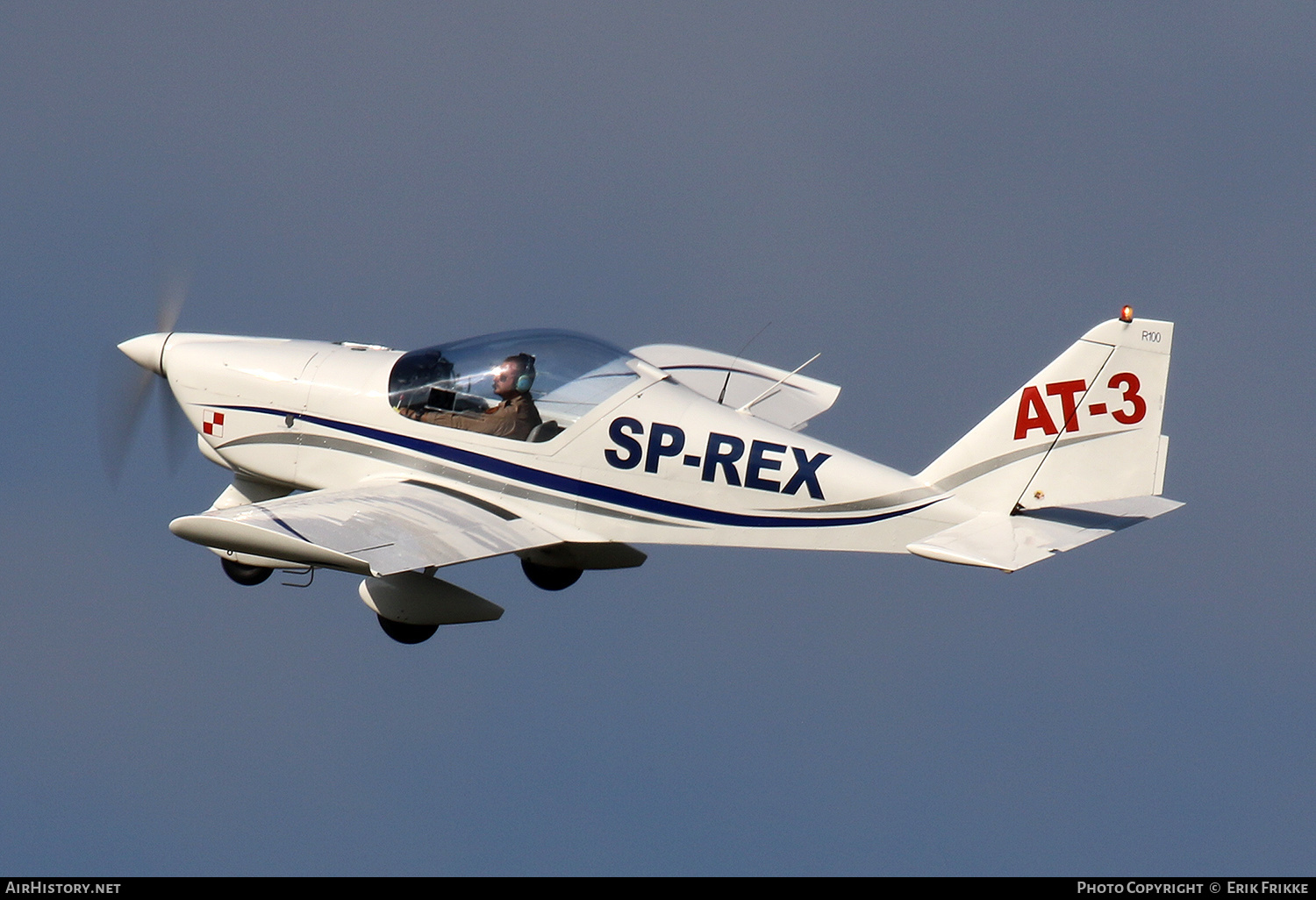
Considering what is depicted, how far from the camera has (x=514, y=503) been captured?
15.6m

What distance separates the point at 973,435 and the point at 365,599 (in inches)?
217

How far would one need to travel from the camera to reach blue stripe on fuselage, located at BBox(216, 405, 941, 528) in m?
14.9

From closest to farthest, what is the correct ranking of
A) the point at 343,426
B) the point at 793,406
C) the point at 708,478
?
1. the point at 708,478
2. the point at 343,426
3. the point at 793,406

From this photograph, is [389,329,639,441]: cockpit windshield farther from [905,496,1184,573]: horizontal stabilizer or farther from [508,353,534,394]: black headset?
[905,496,1184,573]: horizontal stabilizer

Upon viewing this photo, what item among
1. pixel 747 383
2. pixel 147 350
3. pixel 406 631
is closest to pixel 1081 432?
pixel 747 383

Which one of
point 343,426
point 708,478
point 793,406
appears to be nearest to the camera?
point 708,478

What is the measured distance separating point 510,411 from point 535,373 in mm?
408

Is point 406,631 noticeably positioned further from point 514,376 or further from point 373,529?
point 514,376

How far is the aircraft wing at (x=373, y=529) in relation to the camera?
13367 mm

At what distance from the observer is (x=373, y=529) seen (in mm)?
14352

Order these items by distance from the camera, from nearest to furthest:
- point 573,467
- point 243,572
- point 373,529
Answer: point 373,529 < point 573,467 < point 243,572

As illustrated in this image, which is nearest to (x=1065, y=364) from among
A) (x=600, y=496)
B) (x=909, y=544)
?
(x=909, y=544)

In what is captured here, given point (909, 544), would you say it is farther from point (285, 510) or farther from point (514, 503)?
point (285, 510)

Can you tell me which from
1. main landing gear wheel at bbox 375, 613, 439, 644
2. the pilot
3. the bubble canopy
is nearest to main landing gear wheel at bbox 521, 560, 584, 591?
main landing gear wheel at bbox 375, 613, 439, 644
